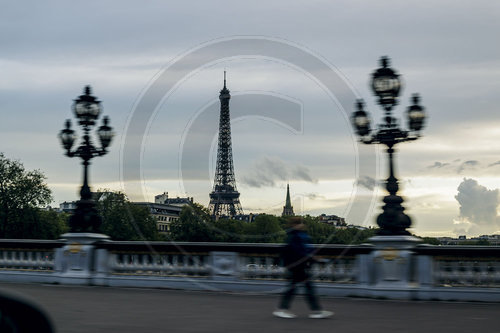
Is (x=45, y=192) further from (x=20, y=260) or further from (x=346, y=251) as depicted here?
(x=346, y=251)

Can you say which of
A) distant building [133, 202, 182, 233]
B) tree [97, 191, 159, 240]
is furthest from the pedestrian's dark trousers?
distant building [133, 202, 182, 233]

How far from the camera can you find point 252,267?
16.5m

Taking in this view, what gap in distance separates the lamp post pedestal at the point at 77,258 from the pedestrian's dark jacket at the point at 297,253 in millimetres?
8894

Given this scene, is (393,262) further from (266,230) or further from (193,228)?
(266,230)

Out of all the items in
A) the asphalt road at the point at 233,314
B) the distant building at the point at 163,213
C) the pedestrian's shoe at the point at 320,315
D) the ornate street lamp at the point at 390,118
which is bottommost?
the asphalt road at the point at 233,314

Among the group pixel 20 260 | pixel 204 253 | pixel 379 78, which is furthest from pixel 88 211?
pixel 379 78

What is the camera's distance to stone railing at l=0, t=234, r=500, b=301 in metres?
14.7

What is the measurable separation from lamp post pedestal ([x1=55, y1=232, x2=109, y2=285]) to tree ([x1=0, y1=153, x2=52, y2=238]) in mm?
65000

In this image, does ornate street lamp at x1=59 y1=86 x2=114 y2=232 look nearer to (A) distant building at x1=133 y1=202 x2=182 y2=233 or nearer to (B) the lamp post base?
(B) the lamp post base

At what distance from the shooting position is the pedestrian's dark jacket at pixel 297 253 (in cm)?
1100

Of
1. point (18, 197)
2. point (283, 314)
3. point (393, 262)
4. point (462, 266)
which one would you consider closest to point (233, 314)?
point (283, 314)

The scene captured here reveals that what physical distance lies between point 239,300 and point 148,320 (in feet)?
12.6

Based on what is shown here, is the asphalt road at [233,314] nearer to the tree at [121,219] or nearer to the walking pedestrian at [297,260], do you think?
the walking pedestrian at [297,260]

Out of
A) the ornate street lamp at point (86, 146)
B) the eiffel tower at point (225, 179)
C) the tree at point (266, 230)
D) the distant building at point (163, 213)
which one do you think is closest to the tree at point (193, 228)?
the eiffel tower at point (225, 179)
